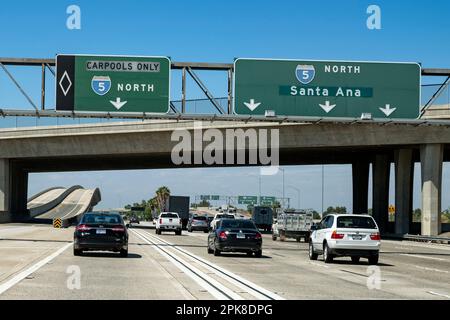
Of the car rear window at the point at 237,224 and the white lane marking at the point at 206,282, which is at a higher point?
the car rear window at the point at 237,224

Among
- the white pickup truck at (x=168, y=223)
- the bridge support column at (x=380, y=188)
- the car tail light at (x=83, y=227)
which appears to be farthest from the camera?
the bridge support column at (x=380, y=188)

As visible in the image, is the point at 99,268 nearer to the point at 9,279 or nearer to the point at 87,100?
the point at 9,279

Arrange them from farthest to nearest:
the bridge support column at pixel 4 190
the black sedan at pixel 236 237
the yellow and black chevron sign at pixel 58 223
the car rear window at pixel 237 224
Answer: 1. the bridge support column at pixel 4 190
2. the yellow and black chevron sign at pixel 58 223
3. the car rear window at pixel 237 224
4. the black sedan at pixel 236 237

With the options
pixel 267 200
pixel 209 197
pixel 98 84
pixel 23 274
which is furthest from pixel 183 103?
pixel 209 197

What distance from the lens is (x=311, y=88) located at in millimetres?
37531

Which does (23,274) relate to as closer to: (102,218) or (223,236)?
(102,218)

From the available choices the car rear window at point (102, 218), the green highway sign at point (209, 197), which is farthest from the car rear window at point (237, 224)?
the green highway sign at point (209, 197)

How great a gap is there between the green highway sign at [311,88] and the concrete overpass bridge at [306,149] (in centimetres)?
74

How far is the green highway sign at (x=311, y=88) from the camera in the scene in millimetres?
37562

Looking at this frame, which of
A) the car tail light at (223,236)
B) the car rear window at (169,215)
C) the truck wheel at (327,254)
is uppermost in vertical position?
the car tail light at (223,236)

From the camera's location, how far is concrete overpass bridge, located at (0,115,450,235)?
58688 millimetres

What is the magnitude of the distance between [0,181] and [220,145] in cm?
2673

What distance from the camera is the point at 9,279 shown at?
1806 centimetres

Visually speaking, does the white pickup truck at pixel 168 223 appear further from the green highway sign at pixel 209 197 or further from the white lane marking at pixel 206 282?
the green highway sign at pixel 209 197
